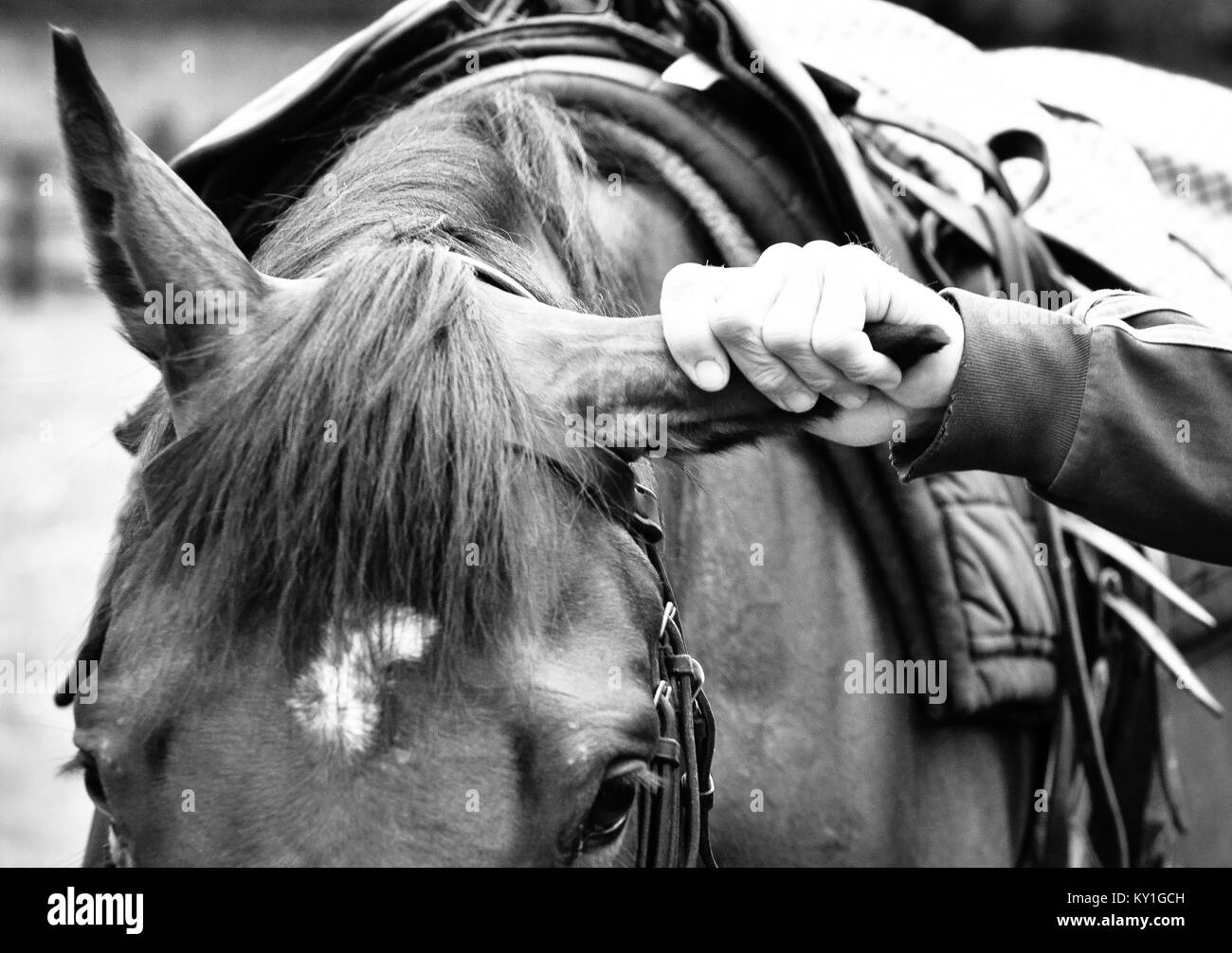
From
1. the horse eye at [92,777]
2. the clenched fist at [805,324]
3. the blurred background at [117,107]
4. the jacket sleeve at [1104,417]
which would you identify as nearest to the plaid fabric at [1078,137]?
the jacket sleeve at [1104,417]

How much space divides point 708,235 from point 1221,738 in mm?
1555

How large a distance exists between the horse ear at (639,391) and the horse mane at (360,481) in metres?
0.04

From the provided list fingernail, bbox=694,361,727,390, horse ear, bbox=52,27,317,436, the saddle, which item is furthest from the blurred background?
fingernail, bbox=694,361,727,390

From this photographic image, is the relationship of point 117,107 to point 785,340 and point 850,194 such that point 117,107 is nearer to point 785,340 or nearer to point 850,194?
point 850,194

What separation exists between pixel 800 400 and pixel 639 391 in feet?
0.46

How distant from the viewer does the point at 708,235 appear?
1.79 metres

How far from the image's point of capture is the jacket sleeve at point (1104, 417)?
124 centimetres

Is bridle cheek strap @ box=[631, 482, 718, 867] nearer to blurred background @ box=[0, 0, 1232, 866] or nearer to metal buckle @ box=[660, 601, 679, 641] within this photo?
metal buckle @ box=[660, 601, 679, 641]

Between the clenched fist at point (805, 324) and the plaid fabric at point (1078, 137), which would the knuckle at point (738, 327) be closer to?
the clenched fist at point (805, 324)

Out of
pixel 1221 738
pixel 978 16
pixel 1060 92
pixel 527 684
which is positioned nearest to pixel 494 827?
pixel 527 684
